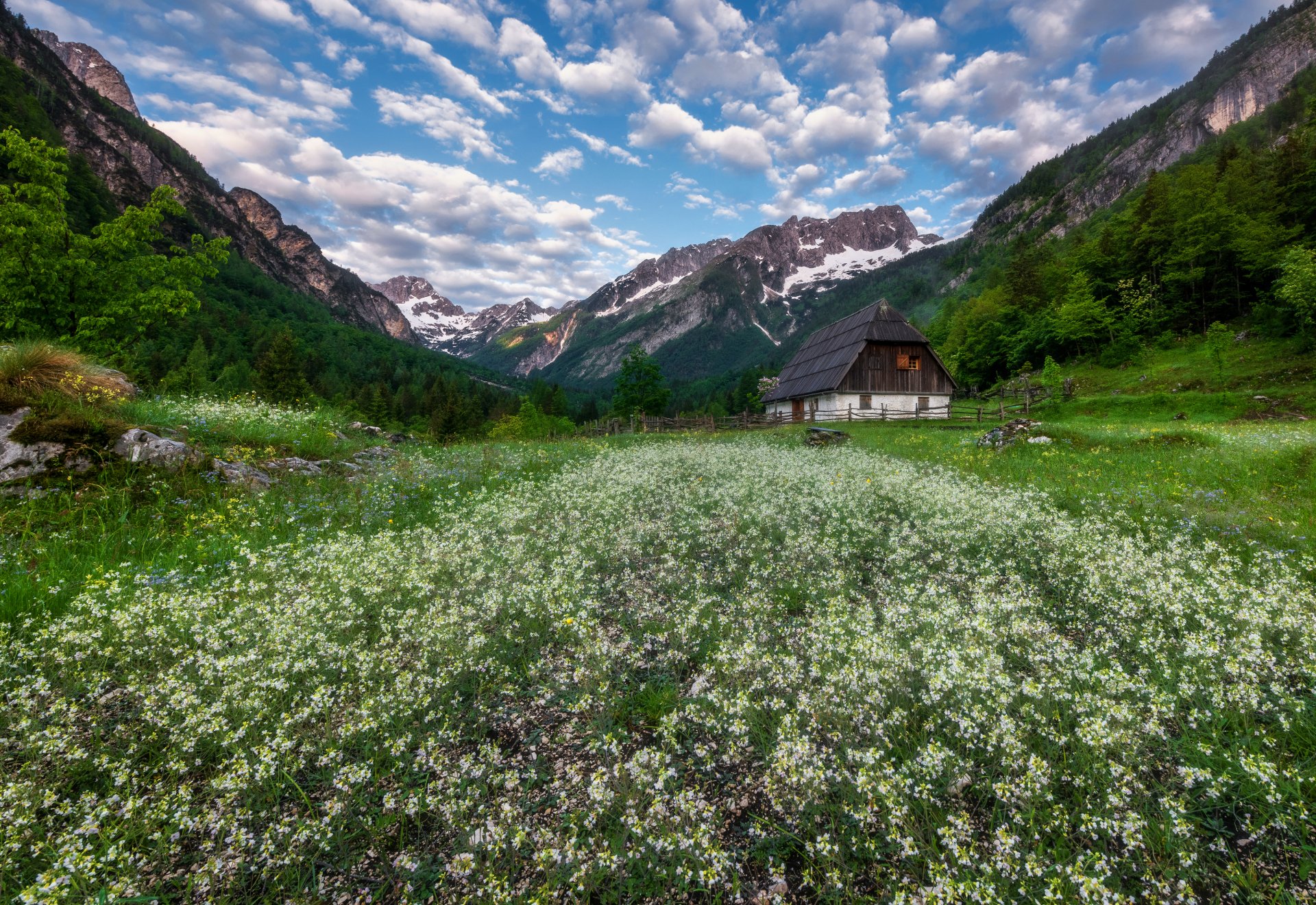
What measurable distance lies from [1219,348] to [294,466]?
2420 inches

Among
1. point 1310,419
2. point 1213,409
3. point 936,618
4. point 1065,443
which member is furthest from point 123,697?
point 1213,409

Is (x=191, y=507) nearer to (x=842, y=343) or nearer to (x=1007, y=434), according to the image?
(x=1007, y=434)

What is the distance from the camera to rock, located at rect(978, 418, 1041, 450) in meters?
20.3

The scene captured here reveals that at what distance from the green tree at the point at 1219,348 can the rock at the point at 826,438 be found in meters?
28.6

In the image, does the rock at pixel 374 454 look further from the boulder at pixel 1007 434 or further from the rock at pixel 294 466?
the boulder at pixel 1007 434

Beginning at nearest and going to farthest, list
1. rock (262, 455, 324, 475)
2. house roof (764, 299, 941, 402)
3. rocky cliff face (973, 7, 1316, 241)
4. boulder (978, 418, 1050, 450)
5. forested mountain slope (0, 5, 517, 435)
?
1. rock (262, 455, 324, 475)
2. boulder (978, 418, 1050, 450)
3. house roof (764, 299, 941, 402)
4. forested mountain slope (0, 5, 517, 435)
5. rocky cliff face (973, 7, 1316, 241)

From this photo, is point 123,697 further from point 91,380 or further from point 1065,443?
point 1065,443

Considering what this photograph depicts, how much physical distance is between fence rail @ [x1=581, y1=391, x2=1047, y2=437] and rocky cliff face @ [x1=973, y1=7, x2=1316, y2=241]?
462 feet

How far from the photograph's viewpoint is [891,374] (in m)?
45.2

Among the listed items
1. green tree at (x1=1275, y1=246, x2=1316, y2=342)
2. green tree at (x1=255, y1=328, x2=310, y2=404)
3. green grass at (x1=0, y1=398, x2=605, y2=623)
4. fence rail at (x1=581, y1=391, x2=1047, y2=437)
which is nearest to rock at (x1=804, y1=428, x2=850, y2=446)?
fence rail at (x1=581, y1=391, x2=1047, y2=437)

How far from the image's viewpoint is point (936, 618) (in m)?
5.02

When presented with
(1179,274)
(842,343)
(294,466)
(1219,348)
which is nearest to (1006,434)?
(294,466)

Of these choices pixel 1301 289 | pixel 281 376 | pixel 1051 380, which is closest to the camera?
pixel 1301 289

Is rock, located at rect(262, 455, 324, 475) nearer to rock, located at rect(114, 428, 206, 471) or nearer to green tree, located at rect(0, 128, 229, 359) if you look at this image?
rock, located at rect(114, 428, 206, 471)
